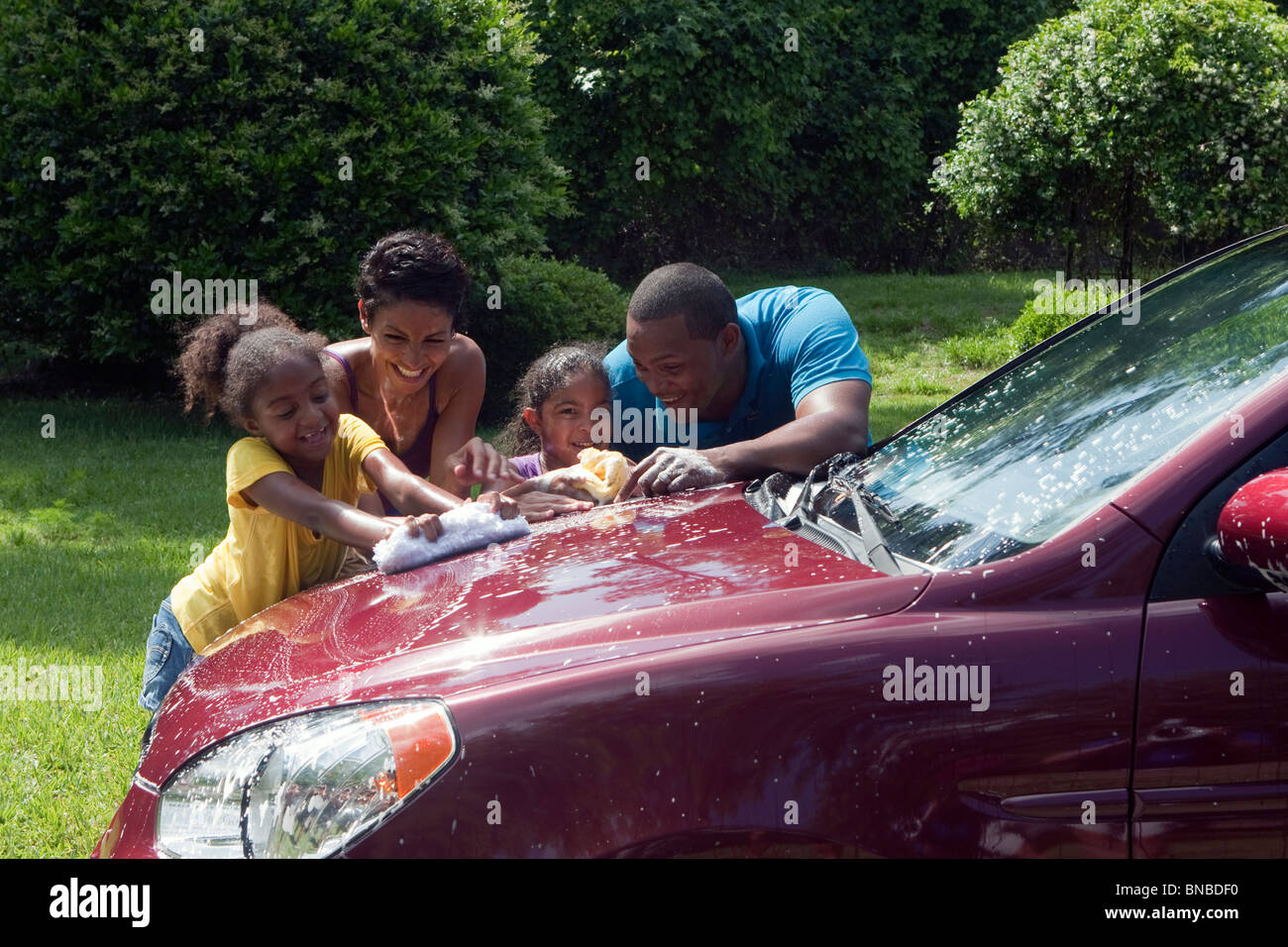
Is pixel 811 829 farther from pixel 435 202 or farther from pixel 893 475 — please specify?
pixel 435 202

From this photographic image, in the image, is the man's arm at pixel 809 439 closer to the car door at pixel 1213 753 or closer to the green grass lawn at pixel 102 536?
the car door at pixel 1213 753

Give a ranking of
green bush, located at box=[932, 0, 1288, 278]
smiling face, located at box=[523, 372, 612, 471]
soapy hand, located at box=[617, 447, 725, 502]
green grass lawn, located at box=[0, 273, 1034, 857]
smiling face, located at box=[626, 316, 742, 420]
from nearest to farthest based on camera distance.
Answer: soapy hand, located at box=[617, 447, 725, 502], smiling face, located at box=[626, 316, 742, 420], smiling face, located at box=[523, 372, 612, 471], green grass lawn, located at box=[0, 273, 1034, 857], green bush, located at box=[932, 0, 1288, 278]

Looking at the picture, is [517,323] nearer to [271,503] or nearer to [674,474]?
[271,503]

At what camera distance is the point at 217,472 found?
7.88 m

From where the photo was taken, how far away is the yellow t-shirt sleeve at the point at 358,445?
11.9 ft

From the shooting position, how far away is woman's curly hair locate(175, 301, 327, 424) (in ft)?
11.2

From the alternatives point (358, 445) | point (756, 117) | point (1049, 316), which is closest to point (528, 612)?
point (358, 445)

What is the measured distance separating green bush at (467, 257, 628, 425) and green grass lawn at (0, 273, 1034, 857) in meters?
1.87

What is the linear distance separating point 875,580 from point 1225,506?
0.54 meters

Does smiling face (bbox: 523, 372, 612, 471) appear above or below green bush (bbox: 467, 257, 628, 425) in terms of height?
below

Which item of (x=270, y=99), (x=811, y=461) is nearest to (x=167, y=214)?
(x=270, y=99)

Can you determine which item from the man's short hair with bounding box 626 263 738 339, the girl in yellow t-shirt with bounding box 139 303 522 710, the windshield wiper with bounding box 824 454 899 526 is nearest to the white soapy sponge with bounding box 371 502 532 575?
the girl in yellow t-shirt with bounding box 139 303 522 710

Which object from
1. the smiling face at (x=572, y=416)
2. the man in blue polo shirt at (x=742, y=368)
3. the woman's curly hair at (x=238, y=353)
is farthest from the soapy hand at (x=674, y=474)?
the woman's curly hair at (x=238, y=353)

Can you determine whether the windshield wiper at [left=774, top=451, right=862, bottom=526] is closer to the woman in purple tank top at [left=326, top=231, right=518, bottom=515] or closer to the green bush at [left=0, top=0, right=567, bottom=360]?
the woman in purple tank top at [left=326, top=231, right=518, bottom=515]
